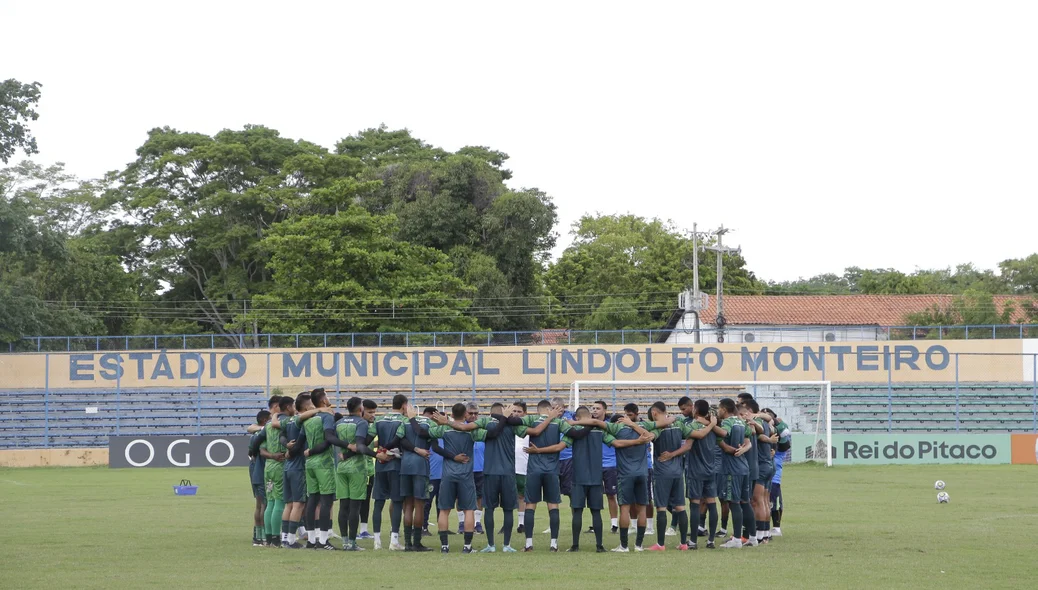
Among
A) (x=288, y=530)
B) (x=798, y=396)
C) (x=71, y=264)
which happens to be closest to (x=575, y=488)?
(x=288, y=530)

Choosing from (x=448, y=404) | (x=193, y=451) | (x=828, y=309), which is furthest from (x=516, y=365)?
(x=828, y=309)

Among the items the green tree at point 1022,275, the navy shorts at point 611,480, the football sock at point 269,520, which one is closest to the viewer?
the football sock at point 269,520

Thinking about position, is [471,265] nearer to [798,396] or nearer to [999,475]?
[798,396]

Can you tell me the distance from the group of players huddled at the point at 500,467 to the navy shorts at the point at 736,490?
0.02 m

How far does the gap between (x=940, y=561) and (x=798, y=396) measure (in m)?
25.3

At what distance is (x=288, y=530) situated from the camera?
47.9 feet

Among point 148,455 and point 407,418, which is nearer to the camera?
point 407,418

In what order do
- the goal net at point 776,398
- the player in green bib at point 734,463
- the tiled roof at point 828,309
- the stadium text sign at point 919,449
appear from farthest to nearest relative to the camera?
the tiled roof at point 828,309 → the goal net at point 776,398 → the stadium text sign at point 919,449 → the player in green bib at point 734,463

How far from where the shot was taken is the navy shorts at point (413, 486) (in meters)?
14.2

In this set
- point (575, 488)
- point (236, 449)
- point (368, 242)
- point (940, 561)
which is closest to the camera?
point (940, 561)

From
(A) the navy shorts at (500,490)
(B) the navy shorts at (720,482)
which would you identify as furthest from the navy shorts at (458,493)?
(B) the navy shorts at (720,482)

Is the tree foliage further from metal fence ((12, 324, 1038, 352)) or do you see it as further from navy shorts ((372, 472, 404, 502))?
navy shorts ((372, 472, 404, 502))

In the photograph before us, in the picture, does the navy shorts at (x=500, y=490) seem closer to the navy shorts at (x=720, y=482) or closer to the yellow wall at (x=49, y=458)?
the navy shorts at (x=720, y=482)

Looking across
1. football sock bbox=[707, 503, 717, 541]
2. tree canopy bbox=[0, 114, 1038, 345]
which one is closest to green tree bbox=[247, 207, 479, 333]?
tree canopy bbox=[0, 114, 1038, 345]
